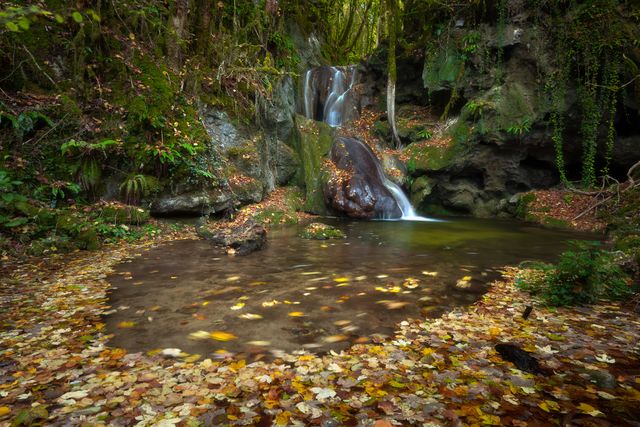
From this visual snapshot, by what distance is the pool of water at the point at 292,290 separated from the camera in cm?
320

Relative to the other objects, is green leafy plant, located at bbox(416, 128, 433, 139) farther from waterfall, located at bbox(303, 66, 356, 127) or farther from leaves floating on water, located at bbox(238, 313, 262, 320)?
leaves floating on water, located at bbox(238, 313, 262, 320)

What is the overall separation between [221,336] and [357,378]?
135cm

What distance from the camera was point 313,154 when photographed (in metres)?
13.7

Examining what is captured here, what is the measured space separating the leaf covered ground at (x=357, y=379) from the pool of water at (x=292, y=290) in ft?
0.84

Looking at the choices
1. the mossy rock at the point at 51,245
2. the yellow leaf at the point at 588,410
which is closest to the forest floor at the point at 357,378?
the yellow leaf at the point at 588,410

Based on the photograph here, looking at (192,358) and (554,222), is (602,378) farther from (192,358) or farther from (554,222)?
(554,222)

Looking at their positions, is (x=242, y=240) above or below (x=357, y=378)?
above

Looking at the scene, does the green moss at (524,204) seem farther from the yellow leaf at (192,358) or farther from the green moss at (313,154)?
the yellow leaf at (192,358)

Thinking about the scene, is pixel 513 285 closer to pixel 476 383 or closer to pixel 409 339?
pixel 409 339

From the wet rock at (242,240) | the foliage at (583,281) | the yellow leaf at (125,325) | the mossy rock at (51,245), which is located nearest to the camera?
the yellow leaf at (125,325)

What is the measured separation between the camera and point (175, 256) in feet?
20.3

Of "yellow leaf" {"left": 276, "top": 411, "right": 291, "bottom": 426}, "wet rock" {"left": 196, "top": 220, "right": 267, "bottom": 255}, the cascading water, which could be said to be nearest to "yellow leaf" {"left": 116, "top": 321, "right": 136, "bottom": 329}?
→ "yellow leaf" {"left": 276, "top": 411, "right": 291, "bottom": 426}

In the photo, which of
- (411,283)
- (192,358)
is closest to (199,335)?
(192,358)

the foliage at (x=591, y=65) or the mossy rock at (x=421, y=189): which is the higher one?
the foliage at (x=591, y=65)
